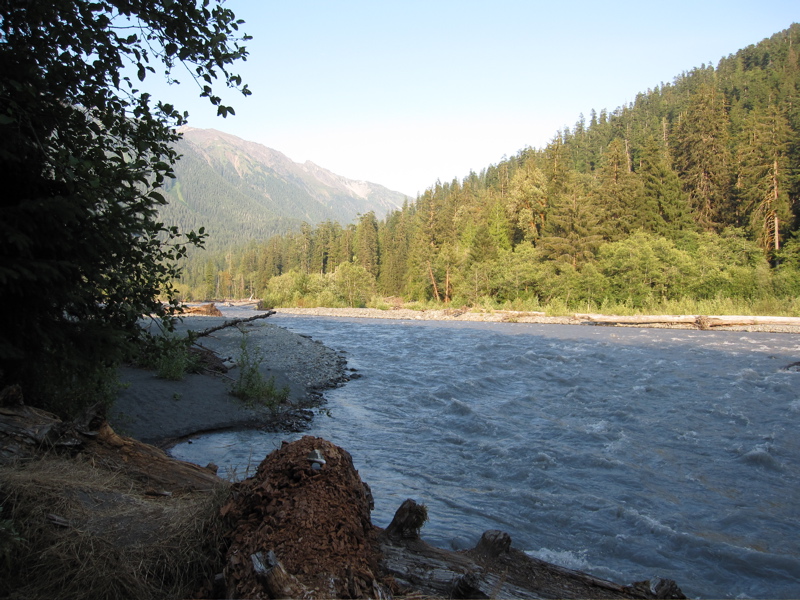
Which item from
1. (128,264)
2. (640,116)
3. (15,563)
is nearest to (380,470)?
(128,264)

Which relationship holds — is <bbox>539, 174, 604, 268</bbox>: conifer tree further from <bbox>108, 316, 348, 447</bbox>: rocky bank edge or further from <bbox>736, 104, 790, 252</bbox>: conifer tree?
<bbox>108, 316, 348, 447</bbox>: rocky bank edge

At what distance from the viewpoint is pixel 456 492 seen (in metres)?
6.69

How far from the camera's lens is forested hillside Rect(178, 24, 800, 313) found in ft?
146

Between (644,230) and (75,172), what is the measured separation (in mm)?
57014

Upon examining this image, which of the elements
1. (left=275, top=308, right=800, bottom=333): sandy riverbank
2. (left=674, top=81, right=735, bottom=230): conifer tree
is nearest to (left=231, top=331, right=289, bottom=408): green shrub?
(left=275, top=308, right=800, bottom=333): sandy riverbank

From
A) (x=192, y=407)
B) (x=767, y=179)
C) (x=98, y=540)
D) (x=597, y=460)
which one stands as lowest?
(x=597, y=460)

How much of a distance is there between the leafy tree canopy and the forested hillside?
4179cm

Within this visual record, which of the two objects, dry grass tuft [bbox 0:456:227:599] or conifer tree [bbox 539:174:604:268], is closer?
dry grass tuft [bbox 0:456:227:599]

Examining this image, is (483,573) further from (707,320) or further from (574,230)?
(574,230)

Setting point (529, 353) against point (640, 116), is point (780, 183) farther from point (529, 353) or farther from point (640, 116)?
point (640, 116)

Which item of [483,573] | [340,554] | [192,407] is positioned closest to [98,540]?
[340,554]

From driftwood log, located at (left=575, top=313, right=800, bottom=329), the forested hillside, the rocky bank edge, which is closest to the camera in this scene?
the rocky bank edge

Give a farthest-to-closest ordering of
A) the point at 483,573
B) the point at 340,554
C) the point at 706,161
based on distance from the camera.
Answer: the point at 706,161 < the point at 483,573 < the point at 340,554

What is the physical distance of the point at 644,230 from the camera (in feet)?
175
